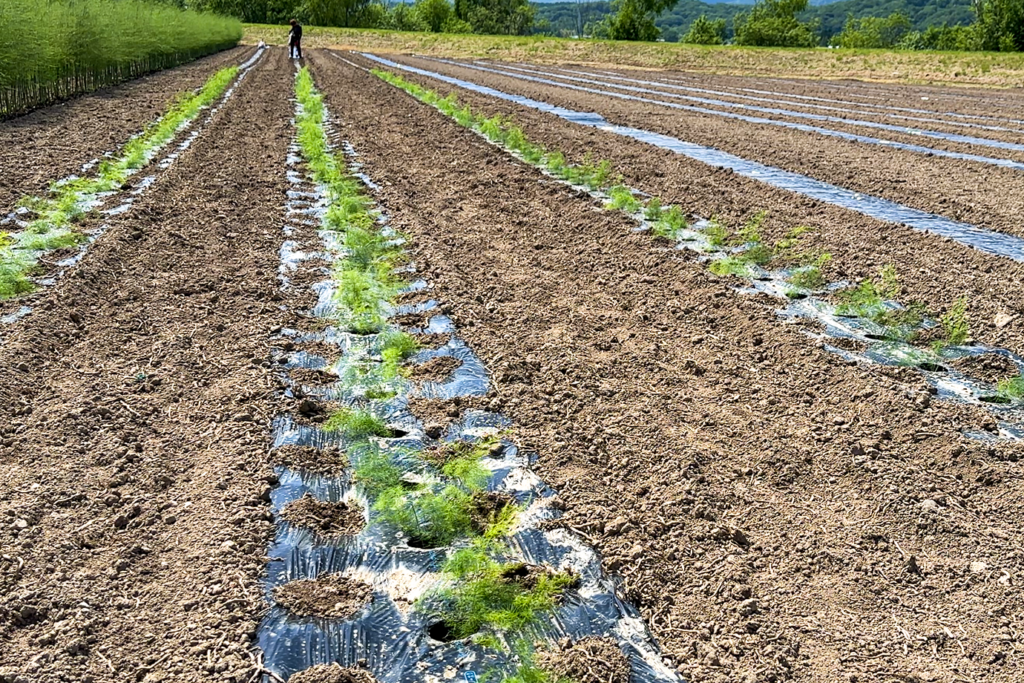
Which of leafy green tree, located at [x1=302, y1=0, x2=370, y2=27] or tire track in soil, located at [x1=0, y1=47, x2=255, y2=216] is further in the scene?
leafy green tree, located at [x1=302, y1=0, x2=370, y2=27]

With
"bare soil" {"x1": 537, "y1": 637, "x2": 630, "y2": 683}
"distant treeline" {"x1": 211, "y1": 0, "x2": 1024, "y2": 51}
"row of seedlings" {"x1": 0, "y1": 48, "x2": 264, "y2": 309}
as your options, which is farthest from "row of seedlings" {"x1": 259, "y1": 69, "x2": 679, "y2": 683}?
"distant treeline" {"x1": 211, "y1": 0, "x2": 1024, "y2": 51}

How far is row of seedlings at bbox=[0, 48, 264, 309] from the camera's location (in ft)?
20.6

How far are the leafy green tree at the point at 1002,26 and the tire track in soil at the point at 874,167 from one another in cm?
4239

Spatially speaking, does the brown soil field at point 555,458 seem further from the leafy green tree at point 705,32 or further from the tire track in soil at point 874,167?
the leafy green tree at point 705,32

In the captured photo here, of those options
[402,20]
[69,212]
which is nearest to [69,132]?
[69,212]

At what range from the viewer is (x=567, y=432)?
4160 millimetres

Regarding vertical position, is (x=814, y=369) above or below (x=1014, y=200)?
below

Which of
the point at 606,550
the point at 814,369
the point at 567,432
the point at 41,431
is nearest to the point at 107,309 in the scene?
the point at 41,431

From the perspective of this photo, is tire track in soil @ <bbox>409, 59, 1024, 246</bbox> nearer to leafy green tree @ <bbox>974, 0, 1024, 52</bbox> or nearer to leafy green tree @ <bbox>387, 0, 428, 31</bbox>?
leafy green tree @ <bbox>974, 0, 1024, 52</bbox>

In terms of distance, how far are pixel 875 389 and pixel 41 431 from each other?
449 centimetres

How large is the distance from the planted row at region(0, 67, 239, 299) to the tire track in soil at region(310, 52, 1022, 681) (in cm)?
315

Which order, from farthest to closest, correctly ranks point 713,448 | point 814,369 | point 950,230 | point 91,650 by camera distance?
1. point 950,230
2. point 814,369
3. point 713,448
4. point 91,650

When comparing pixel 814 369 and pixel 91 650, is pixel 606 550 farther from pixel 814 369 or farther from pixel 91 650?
pixel 814 369

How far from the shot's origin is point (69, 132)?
13.2 m
